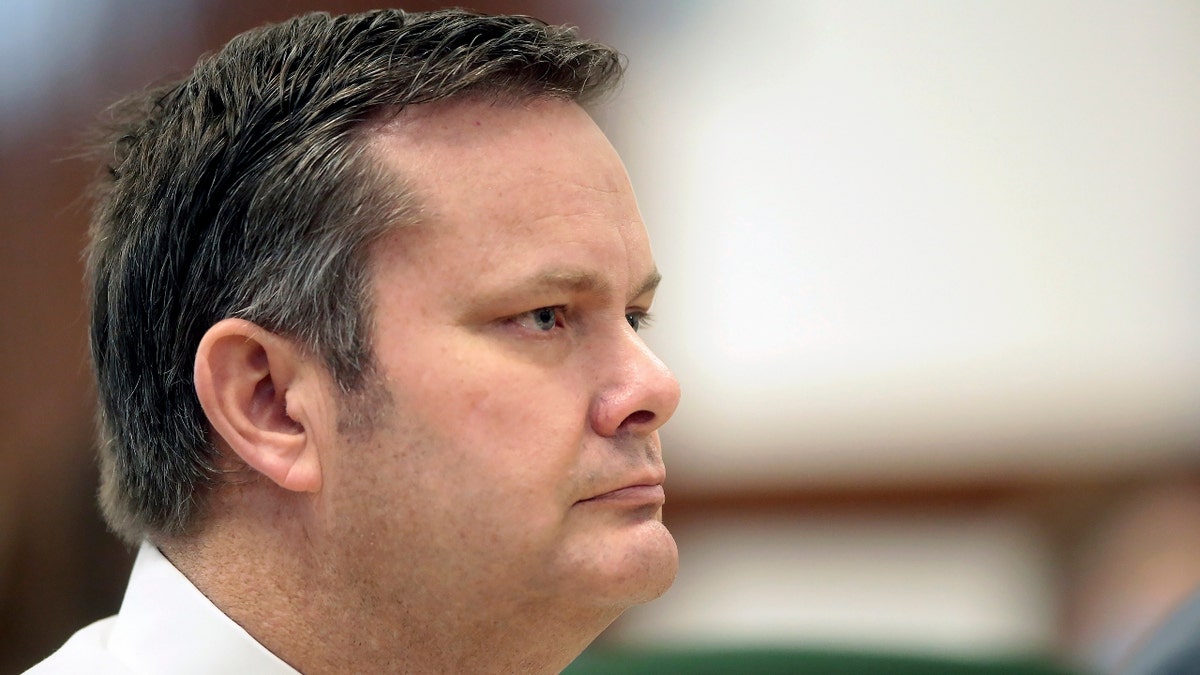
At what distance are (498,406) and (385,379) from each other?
122 millimetres

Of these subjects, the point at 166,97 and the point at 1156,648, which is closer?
the point at 1156,648

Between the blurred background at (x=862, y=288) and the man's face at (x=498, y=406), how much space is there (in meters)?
2.31

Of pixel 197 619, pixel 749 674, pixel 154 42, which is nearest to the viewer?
pixel 197 619

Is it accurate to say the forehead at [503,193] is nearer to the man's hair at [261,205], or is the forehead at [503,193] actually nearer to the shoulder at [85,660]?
the man's hair at [261,205]

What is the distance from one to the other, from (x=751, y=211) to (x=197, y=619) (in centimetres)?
281

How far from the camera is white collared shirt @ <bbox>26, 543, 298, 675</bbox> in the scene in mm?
1317

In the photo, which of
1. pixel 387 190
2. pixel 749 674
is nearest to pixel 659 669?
pixel 749 674

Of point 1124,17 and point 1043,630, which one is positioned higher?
point 1124,17

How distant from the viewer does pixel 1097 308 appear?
3734 mm

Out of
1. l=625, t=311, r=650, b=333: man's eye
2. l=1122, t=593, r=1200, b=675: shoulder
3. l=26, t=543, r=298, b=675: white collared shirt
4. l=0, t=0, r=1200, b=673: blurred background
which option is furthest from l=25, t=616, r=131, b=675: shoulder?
l=0, t=0, r=1200, b=673: blurred background

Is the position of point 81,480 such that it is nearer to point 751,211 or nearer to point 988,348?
point 751,211

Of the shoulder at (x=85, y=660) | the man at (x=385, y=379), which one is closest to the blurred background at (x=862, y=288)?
the shoulder at (x=85, y=660)

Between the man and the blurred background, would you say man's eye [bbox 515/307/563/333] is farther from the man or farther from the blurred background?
the blurred background

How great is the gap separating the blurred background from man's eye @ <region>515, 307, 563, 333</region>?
7.82 ft
